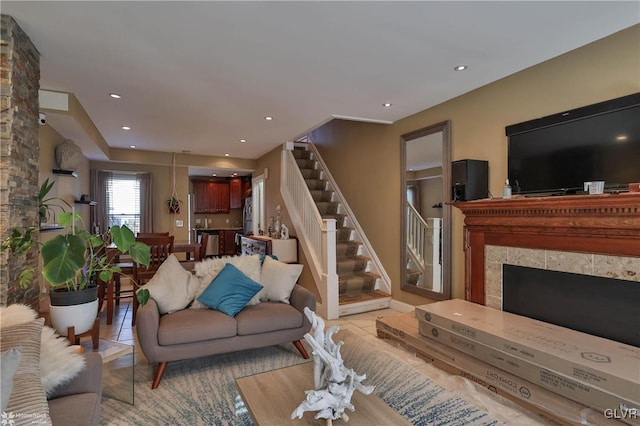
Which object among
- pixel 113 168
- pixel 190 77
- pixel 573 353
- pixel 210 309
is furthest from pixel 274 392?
pixel 113 168

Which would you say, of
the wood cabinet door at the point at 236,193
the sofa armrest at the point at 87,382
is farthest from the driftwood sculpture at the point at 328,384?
the wood cabinet door at the point at 236,193

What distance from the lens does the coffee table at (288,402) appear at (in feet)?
4.73

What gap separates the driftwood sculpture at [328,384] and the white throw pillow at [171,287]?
5.65 feet

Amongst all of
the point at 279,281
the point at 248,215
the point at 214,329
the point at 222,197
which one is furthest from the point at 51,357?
the point at 222,197

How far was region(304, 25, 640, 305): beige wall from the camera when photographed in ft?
7.83

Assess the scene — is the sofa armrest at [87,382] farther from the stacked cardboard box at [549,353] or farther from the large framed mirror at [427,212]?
the large framed mirror at [427,212]

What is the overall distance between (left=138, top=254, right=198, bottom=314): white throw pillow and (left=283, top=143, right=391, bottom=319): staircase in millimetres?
1697

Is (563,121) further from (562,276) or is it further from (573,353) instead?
(573,353)

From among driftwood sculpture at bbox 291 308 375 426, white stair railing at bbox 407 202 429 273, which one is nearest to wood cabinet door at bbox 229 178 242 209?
white stair railing at bbox 407 202 429 273

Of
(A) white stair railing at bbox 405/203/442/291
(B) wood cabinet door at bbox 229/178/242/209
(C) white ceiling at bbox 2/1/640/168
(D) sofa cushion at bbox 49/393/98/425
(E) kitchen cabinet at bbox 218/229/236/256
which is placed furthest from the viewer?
(B) wood cabinet door at bbox 229/178/242/209

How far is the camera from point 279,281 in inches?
120

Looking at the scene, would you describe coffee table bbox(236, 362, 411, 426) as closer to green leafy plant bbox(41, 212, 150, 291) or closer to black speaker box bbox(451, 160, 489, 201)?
green leafy plant bbox(41, 212, 150, 291)

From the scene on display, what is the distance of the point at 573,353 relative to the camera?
205cm

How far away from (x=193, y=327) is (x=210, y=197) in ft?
22.8
